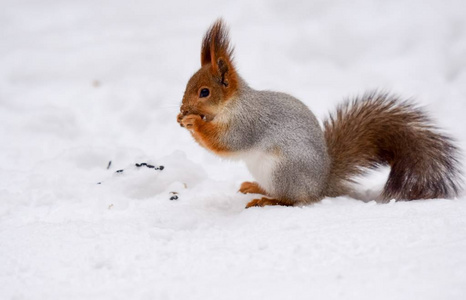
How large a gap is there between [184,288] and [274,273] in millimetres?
253

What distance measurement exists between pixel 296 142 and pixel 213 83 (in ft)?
1.34

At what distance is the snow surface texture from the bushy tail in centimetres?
13

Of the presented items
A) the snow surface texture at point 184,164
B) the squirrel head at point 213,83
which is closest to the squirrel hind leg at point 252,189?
the snow surface texture at point 184,164

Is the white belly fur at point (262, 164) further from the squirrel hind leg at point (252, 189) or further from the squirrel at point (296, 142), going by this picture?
the squirrel hind leg at point (252, 189)

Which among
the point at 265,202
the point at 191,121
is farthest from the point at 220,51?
the point at 265,202

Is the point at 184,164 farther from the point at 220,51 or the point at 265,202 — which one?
the point at 220,51

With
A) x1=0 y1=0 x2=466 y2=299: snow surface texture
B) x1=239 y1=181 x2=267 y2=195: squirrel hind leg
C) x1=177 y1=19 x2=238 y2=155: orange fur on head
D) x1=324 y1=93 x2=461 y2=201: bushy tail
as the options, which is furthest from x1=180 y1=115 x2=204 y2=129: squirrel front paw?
x1=324 y1=93 x2=461 y2=201: bushy tail

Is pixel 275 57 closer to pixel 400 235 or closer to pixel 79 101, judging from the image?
pixel 79 101

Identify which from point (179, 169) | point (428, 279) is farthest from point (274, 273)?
point (179, 169)

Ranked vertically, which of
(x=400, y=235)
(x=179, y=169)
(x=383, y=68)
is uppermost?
(x=383, y=68)

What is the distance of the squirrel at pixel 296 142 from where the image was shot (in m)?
2.20

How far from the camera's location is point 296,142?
2234mm

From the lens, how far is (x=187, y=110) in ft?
7.14

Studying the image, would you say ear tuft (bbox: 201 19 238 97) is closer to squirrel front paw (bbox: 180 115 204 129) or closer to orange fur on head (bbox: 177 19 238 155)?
orange fur on head (bbox: 177 19 238 155)
